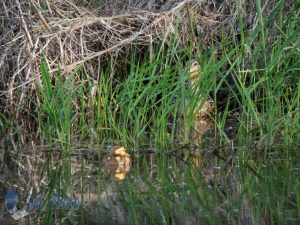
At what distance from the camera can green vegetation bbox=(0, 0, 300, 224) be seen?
341 centimetres

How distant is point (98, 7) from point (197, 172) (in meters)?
2.53

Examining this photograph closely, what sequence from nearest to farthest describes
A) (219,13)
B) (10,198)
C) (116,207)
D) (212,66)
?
(116,207)
(10,198)
(212,66)
(219,13)

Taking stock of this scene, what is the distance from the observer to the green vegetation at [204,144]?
341 centimetres

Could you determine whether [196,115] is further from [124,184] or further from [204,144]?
[124,184]

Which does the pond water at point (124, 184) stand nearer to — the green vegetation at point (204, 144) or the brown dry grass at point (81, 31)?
the green vegetation at point (204, 144)

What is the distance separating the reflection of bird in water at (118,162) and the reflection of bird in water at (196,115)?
0.36 m

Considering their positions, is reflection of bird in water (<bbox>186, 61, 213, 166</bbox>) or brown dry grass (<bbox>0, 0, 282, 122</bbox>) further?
brown dry grass (<bbox>0, 0, 282, 122</bbox>)

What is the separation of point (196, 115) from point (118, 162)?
1.01m

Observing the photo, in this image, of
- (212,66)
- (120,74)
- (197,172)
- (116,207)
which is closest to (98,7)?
(120,74)

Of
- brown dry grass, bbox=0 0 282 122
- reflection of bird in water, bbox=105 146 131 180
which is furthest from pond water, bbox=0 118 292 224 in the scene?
brown dry grass, bbox=0 0 282 122

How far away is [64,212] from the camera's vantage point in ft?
10.9

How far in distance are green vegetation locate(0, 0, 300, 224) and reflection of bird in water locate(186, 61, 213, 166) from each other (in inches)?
1.3

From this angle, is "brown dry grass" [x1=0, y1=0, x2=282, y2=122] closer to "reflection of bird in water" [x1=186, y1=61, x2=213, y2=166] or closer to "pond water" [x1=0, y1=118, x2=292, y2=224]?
"reflection of bird in water" [x1=186, y1=61, x2=213, y2=166]

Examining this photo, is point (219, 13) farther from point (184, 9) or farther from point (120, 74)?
point (120, 74)
